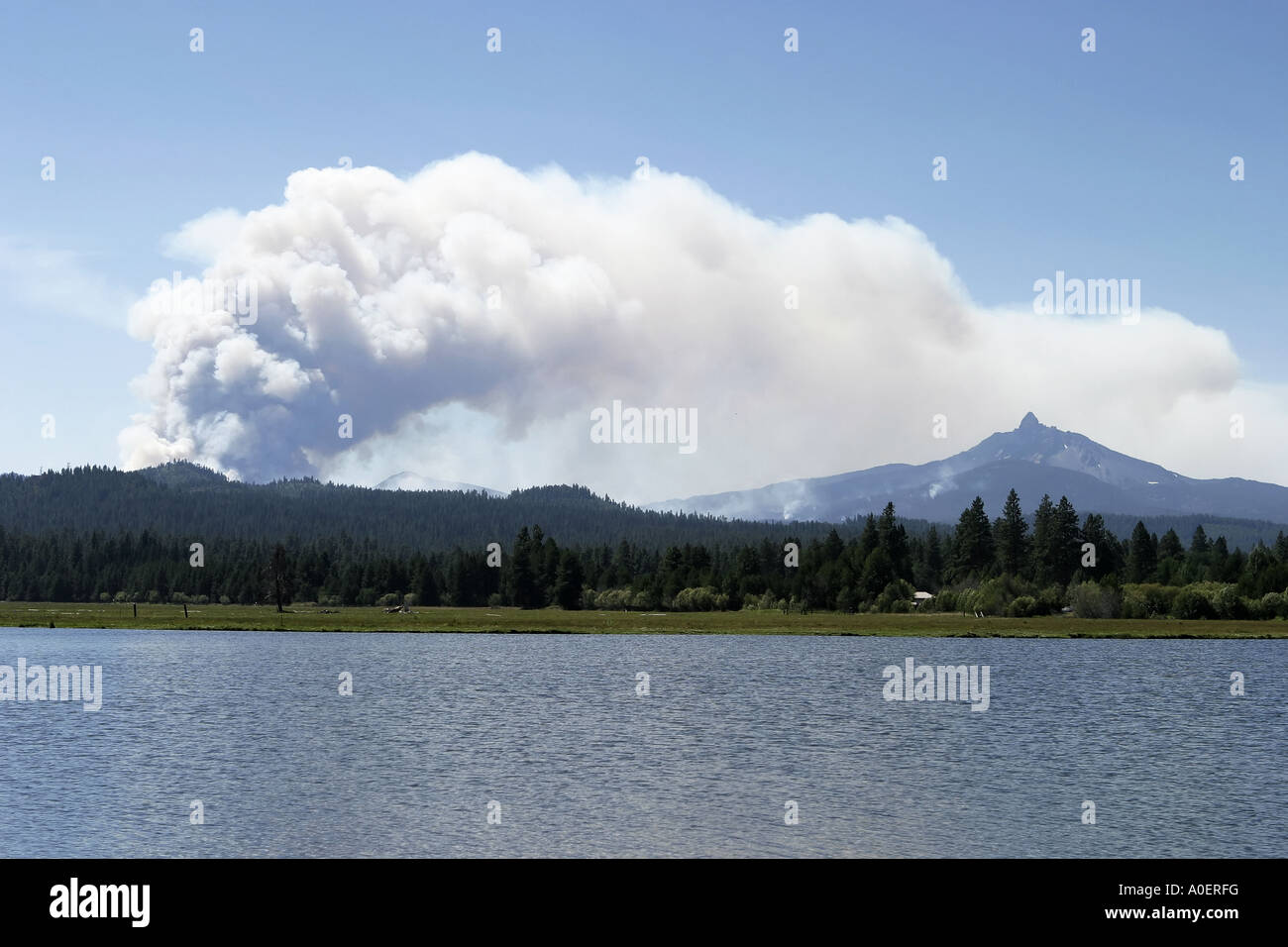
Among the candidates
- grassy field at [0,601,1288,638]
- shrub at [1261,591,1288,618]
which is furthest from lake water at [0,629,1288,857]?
shrub at [1261,591,1288,618]

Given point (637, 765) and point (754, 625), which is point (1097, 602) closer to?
point (754, 625)

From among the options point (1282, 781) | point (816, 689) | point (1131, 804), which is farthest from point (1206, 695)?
point (1131, 804)

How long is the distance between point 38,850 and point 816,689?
195ft

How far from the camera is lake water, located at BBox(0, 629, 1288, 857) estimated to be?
38.7 meters

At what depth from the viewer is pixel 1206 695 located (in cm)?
8550

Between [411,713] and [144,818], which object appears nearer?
[144,818]

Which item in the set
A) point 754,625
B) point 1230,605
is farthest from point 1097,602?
point 754,625

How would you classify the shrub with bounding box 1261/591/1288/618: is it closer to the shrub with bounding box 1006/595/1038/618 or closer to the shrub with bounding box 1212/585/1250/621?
the shrub with bounding box 1212/585/1250/621

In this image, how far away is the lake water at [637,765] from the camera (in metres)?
38.7

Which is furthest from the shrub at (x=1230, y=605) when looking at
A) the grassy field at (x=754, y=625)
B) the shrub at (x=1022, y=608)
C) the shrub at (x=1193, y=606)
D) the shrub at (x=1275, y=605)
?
the shrub at (x=1022, y=608)

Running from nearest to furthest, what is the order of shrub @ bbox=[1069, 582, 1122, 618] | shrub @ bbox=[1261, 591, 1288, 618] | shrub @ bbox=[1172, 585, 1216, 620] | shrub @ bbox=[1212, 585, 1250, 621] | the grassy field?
the grassy field → shrub @ bbox=[1261, 591, 1288, 618] → shrub @ bbox=[1212, 585, 1250, 621] → shrub @ bbox=[1172, 585, 1216, 620] → shrub @ bbox=[1069, 582, 1122, 618]

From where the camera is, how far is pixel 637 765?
5212cm
